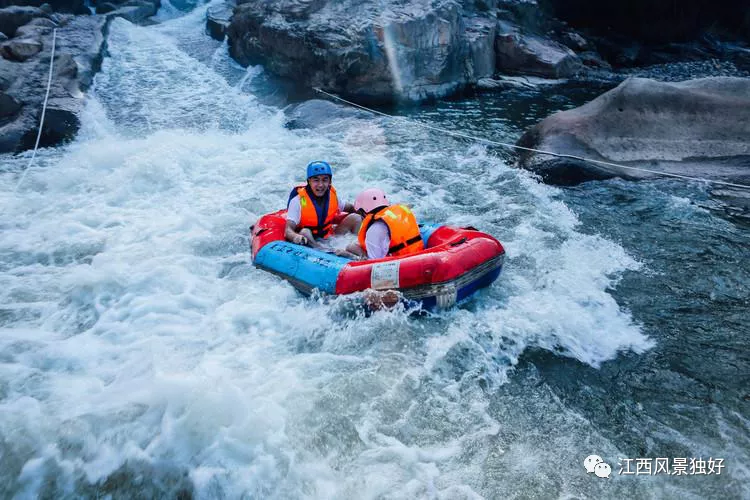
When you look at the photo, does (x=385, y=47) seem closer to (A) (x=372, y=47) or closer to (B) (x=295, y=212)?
(A) (x=372, y=47)

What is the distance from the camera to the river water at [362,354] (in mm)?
3025

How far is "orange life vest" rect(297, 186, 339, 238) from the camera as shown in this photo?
5277mm

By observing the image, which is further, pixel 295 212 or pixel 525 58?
pixel 525 58

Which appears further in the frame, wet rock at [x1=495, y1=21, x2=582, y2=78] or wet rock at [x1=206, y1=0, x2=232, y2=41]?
wet rock at [x1=206, y1=0, x2=232, y2=41]

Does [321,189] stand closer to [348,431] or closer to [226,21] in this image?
[348,431]

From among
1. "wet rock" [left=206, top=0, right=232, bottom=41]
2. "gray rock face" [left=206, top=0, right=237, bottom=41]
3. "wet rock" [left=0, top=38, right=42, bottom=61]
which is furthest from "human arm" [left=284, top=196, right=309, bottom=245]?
"wet rock" [left=206, top=0, right=232, bottom=41]

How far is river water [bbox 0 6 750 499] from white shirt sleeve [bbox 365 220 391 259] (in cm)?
57

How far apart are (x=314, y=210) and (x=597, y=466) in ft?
11.4

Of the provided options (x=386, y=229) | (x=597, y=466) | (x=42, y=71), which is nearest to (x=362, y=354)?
(x=386, y=229)

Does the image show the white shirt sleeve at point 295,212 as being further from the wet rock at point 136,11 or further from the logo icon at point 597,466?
the wet rock at point 136,11

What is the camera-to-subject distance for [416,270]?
13.7 feet

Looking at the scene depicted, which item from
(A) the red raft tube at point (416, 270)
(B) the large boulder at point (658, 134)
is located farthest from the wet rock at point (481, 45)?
(A) the red raft tube at point (416, 270)

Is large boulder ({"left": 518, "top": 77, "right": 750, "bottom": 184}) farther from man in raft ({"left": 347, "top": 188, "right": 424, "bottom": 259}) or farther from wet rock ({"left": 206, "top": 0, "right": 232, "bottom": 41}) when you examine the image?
wet rock ({"left": 206, "top": 0, "right": 232, "bottom": 41})

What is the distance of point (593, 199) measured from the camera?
6.71 metres
